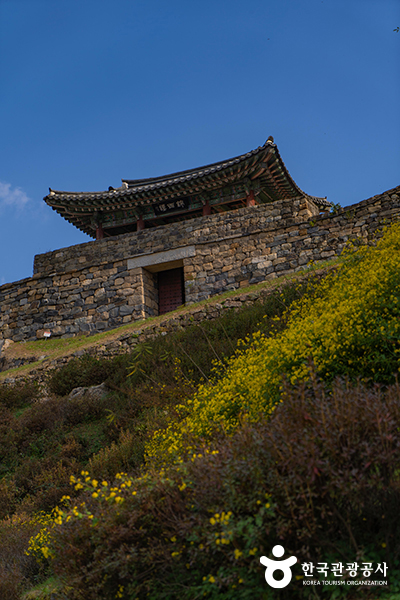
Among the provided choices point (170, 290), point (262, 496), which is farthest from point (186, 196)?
point (262, 496)

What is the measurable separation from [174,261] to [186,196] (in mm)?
2820

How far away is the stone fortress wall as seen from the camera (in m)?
14.2

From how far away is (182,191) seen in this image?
55.5 ft

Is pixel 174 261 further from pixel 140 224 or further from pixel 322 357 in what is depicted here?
pixel 322 357

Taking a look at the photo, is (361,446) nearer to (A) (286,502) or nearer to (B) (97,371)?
(A) (286,502)

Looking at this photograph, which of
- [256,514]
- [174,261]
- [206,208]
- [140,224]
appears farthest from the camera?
[140,224]

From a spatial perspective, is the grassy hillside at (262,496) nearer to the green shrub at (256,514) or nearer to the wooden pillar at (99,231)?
the green shrub at (256,514)

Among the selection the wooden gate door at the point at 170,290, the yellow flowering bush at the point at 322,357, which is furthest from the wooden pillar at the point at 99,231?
the yellow flowering bush at the point at 322,357

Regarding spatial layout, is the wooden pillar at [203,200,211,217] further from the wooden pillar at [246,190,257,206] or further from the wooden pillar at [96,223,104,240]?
the wooden pillar at [96,223,104,240]

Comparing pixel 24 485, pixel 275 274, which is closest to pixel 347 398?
pixel 24 485

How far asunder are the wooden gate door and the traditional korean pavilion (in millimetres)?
2219

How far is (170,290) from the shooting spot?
1703cm

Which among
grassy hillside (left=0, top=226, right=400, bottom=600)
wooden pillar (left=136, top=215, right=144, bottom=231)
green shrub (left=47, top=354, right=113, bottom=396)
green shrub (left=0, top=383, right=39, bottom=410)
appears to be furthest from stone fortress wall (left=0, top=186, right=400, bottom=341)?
grassy hillside (left=0, top=226, right=400, bottom=600)

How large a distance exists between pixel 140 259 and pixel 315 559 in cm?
1424
